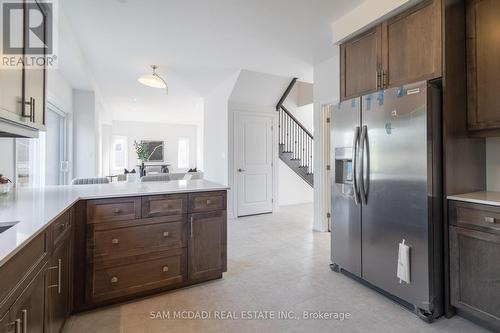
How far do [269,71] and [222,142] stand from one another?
1.66 meters

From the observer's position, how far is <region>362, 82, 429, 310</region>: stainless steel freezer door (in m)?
1.93

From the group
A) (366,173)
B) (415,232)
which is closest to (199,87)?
(366,173)

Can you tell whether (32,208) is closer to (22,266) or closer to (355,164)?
(22,266)

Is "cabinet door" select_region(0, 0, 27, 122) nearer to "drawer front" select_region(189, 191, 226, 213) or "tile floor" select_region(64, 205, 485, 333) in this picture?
"drawer front" select_region(189, 191, 226, 213)

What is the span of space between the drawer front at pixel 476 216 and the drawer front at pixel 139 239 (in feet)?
6.93

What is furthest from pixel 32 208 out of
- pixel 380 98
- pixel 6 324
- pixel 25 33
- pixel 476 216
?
pixel 476 216

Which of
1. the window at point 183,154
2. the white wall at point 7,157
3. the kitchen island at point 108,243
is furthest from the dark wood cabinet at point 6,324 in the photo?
the window at point 183,154

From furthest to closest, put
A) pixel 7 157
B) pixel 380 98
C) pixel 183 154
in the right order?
pixel 183 154 → pixel 7 157 → pixel 380 98

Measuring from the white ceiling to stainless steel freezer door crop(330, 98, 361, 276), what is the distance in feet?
3.50

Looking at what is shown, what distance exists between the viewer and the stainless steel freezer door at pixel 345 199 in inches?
96.2

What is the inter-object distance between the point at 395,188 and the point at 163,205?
6.25 ft

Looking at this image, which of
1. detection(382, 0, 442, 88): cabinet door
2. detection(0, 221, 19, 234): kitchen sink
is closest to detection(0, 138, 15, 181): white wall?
detection(0, 221, 19, 234): kitchen sink

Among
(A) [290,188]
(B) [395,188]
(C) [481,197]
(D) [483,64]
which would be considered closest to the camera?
(C) [481,197]

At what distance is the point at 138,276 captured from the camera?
2.14 metres
